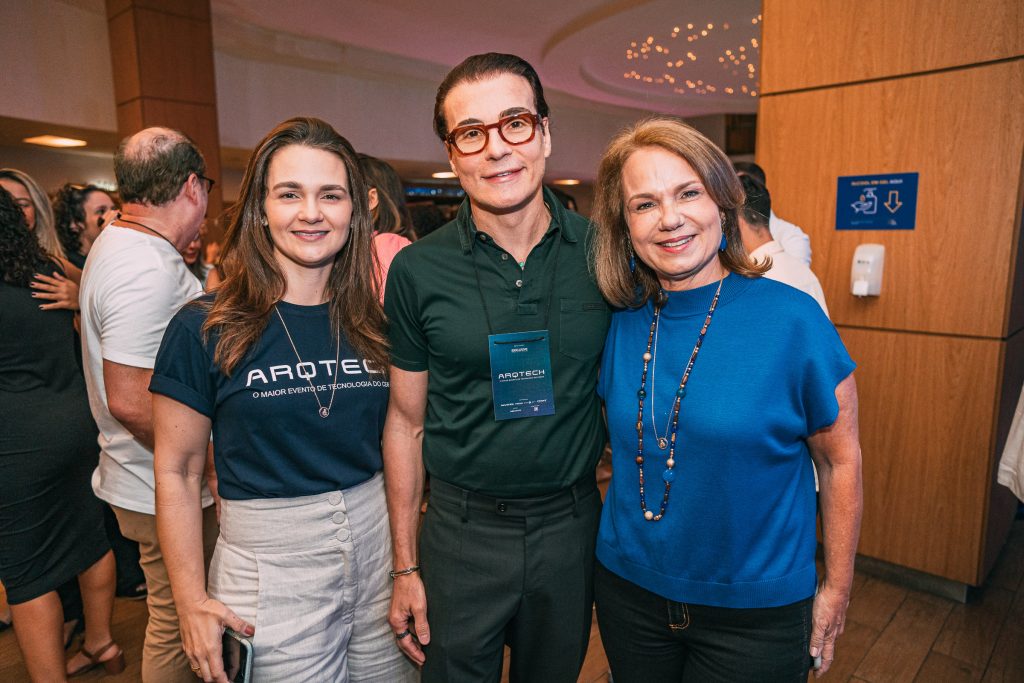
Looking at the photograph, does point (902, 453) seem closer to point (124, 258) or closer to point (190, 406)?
point (190, 406)

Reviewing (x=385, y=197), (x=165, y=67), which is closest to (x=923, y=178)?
(x=385, y=197)

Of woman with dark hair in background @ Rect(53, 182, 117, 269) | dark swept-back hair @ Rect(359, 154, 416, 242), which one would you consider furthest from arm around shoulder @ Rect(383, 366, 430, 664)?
woman with dark hair in background @ Rect(53, 182, 117, 269)

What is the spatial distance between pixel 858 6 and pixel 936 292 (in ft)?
4.06

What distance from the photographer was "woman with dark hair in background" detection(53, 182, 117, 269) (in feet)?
10.9

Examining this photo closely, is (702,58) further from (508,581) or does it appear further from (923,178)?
(508,581)

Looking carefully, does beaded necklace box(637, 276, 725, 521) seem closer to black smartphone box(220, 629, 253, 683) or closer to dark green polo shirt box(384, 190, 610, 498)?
dark green polo shirt box(384, 190, 610, 498)

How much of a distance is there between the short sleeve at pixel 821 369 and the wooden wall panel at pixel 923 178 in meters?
1.86

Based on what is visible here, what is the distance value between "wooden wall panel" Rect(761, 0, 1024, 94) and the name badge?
2.27 m

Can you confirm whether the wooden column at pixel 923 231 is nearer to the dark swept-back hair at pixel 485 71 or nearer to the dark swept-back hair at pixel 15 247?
the dark swept-back hair at pixel 485 71

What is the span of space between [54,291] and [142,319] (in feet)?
2.27

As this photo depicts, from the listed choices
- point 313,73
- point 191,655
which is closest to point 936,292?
point 191,655

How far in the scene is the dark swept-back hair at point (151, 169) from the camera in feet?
6.05

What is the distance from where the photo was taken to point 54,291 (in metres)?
2.11

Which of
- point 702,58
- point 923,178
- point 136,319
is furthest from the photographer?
point 702,58
